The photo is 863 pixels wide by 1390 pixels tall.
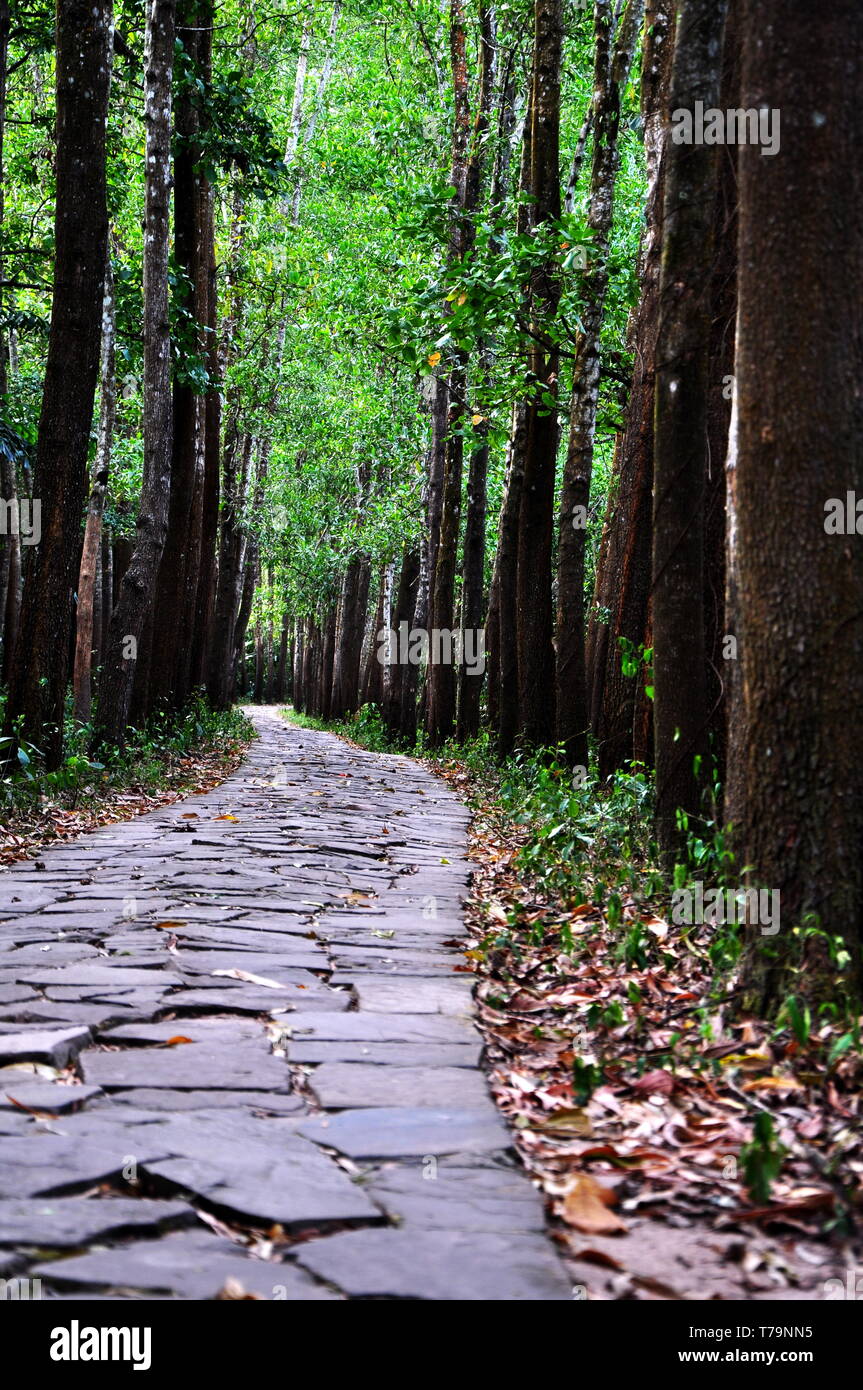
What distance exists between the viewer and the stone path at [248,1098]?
8.77 feet

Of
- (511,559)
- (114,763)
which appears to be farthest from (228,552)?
(114,763)

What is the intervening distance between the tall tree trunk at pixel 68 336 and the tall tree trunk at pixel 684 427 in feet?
19.0

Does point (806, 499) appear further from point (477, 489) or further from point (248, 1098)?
point (477, 489)

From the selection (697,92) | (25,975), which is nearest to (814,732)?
(25,975)

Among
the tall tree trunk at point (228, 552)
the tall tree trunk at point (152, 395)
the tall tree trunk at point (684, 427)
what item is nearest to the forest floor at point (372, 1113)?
the tall tree trunk at point (684, 427)

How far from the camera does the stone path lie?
2.67 m

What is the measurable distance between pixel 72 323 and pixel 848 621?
325 inches

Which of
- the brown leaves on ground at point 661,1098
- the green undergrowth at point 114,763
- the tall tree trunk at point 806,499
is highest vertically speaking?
the tall tree trunk at point 806,499

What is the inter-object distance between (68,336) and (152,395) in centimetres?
356

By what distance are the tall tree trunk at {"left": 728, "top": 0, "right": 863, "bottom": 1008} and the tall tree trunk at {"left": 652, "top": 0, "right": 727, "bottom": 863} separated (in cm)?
204

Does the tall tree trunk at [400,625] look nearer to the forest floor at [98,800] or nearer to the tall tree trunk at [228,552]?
the tall tree trunk at [228,552]

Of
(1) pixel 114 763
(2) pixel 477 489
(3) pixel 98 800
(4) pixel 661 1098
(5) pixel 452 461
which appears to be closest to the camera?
(4) pixel 661 1098

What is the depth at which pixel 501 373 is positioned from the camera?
1598 centimetres

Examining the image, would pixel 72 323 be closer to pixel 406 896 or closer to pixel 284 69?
pixel 406 896
